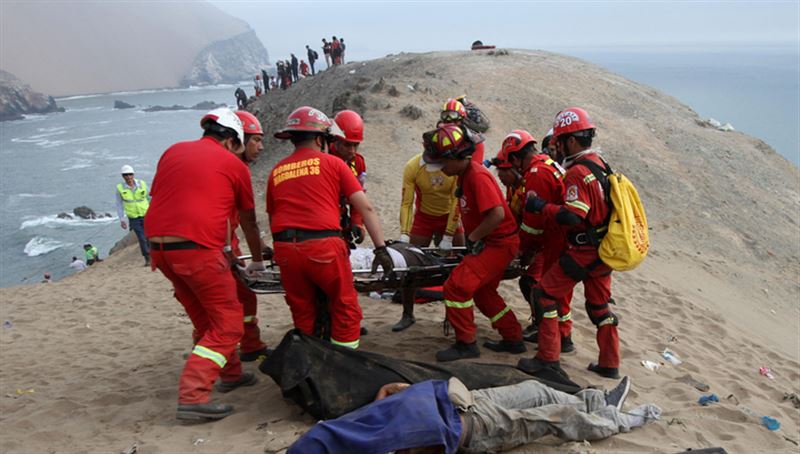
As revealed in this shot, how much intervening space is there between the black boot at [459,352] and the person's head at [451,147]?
1528mm

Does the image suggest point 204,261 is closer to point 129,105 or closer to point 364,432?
point 364,432

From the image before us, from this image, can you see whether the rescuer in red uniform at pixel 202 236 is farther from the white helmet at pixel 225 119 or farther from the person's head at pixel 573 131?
the person's head at pixel 573 131

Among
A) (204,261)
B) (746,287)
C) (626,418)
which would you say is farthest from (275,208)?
(746,287)

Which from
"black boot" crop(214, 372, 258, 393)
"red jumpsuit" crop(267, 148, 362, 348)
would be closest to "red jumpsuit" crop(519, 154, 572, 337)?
"red jumpsuit" crop(267, 148, 362, 348)

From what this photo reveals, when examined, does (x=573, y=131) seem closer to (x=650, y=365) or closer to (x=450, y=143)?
(x=450, y=143)

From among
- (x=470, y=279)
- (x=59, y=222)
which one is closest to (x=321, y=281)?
(x=470, y=279)

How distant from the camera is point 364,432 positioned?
3041mm

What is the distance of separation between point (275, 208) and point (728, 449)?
357cm

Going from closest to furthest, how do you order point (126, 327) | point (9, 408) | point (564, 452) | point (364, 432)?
1. point (364, 432)
2. point (564, 452)
3. point (9, 408)
4. point (126, 327)

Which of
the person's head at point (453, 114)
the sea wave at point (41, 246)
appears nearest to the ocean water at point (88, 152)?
the sea wave at point (41, 246)

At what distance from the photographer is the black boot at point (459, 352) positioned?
16.2ft

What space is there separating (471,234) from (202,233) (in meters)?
2.15

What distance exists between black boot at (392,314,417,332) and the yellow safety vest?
7405 mm

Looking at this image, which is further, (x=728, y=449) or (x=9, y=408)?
(x=9, y=408)
